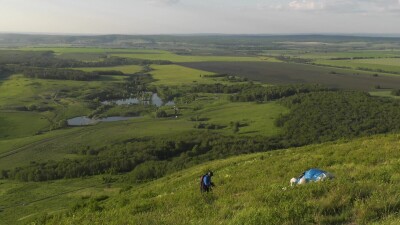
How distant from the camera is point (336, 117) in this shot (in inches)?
4235

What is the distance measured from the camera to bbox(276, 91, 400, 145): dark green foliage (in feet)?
311

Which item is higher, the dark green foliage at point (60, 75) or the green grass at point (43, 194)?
the dark green foliage at point (60, 75)

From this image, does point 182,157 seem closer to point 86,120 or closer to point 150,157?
point 150,157

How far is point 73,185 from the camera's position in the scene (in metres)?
65.1

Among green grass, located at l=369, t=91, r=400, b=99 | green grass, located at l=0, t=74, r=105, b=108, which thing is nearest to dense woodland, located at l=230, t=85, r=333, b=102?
green grass, located at l=369, t=91, r=400, b=99

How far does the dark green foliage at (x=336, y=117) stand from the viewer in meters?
94.9

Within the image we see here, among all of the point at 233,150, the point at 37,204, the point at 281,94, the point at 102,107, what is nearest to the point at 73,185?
the point at 37,204

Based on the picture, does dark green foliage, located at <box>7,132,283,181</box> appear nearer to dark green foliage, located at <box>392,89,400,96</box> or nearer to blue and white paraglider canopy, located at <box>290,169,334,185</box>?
blue and white paraglider canopy, located at <box>290,169,334,185</box>

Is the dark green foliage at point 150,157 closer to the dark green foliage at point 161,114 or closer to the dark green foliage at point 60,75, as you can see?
the dark green foliage at point 161,114

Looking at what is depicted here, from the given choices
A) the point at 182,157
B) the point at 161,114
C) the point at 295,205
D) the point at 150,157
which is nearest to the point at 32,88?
the point at 161,114

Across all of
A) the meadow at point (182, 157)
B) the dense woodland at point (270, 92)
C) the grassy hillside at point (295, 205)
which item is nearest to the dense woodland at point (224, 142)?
the meadow at point (182, 157)

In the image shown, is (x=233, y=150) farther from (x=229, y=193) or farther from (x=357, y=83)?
(x=357, y=83)

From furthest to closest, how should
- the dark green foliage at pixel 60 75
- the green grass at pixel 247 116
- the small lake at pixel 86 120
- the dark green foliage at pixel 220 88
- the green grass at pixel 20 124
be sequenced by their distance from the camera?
1. the dark green foliage at pixel 60 75
2. the dark green foliage at pixel 220 88
3. the small lake at pixel 86 120
4. the green grass at pixel 20 124
5. the green grass at pixel 247 116

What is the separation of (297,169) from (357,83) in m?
167
